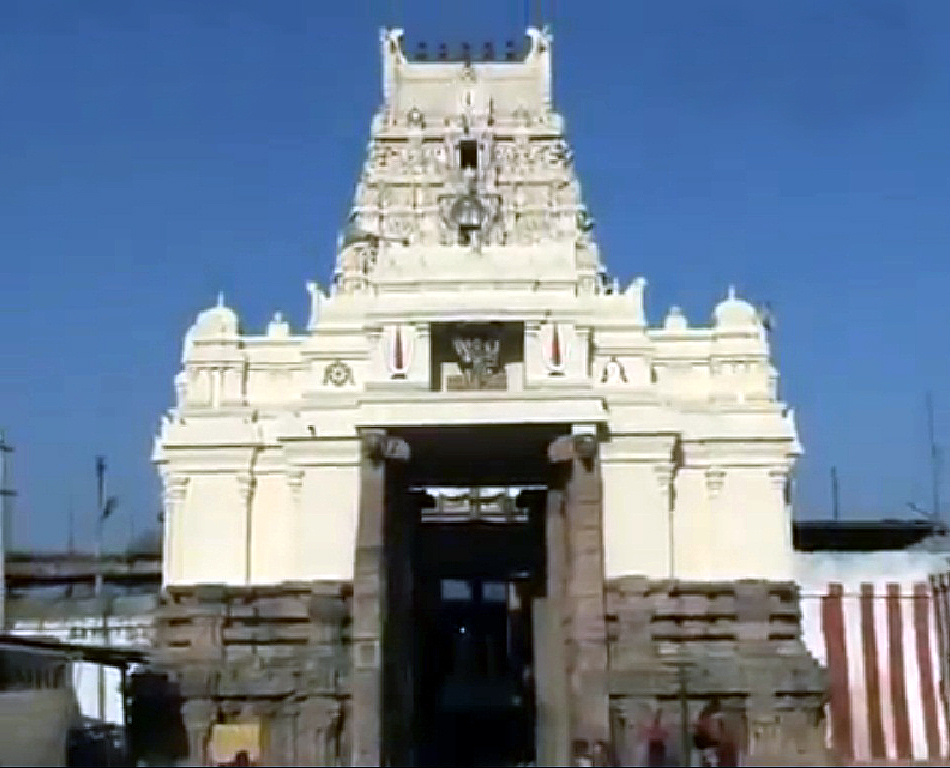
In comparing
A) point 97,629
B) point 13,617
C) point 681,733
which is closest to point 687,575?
point 681,733

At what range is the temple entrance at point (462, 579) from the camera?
95.8ft

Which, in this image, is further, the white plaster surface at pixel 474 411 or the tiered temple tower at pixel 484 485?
the white plaster surface at pixel 474 411

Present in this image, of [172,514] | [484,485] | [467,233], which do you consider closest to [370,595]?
[172,514]

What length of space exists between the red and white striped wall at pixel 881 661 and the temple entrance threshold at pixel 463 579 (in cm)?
560

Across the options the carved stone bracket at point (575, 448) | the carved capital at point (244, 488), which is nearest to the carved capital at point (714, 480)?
the carved stone bracket at point (575, 448)

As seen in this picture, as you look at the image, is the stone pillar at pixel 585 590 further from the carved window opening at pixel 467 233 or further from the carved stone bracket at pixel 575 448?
the carved window opening at pixel 467 233

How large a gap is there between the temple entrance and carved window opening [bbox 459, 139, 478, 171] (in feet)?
24.8

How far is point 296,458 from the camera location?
2955 cm

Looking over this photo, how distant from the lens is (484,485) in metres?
33.6

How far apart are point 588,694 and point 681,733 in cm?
186

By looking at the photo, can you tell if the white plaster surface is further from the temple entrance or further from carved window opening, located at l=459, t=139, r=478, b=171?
carved window opening, located at l=459, t=139, r=478, b=171

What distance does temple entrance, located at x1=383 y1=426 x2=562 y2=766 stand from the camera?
95.8ft

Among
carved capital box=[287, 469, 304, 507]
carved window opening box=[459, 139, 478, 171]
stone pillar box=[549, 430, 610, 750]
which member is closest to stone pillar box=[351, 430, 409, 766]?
carved capital box=[287, 469, 304, 507]

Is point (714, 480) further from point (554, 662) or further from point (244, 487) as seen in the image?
point (244, 487)
